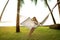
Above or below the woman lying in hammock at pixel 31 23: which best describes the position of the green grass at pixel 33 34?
below

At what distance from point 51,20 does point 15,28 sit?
47 cm

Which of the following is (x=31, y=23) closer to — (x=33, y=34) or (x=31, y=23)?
(x=31, y=23)

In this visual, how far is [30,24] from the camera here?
189cm

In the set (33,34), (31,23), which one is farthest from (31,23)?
(33,34)

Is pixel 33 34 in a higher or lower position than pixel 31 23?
lower

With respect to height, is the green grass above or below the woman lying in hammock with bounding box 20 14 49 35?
below

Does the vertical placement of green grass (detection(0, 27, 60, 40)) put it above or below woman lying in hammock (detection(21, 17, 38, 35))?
below

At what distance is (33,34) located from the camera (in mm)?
1885

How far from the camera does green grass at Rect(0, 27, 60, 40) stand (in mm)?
1862

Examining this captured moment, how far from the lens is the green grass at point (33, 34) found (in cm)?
186

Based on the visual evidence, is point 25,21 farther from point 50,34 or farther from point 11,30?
point 50,34

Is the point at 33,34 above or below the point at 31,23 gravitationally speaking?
below

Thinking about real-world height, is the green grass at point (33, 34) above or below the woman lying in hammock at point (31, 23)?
below

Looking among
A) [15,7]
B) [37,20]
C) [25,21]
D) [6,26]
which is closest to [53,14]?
[37,20]
